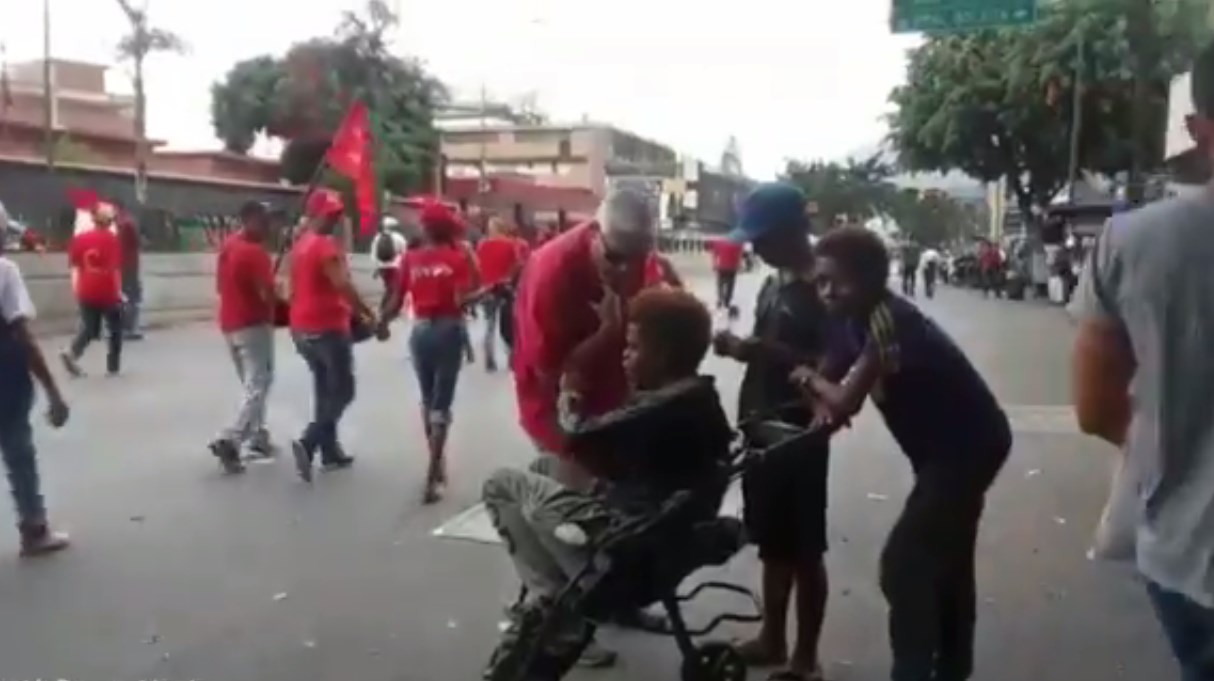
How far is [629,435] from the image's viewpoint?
3.99 metres

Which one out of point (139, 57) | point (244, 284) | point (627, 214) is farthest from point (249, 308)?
point (139, 57)

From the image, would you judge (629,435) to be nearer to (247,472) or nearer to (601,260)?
(601,260)

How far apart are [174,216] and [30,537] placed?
72.5 ft

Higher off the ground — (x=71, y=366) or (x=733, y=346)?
(x=733, y=346)

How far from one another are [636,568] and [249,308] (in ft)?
17.6

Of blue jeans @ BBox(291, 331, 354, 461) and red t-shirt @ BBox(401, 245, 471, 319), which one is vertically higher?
red t-shirt @ BBox(401, 245, 471, 319)

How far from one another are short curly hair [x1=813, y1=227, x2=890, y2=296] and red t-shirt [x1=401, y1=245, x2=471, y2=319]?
4.46 metres

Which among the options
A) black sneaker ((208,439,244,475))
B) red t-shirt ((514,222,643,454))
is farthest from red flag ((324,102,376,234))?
red t-shirt ((514,222,643,454))

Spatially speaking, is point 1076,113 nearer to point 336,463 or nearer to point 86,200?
point 86,200

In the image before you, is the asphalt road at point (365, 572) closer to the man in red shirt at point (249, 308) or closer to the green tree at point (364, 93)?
the man in red shirt at point (249, 308)

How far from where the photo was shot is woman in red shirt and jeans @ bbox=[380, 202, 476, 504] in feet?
26.1

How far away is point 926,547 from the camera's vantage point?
12.8ft

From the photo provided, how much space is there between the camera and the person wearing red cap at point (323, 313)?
8438 mm

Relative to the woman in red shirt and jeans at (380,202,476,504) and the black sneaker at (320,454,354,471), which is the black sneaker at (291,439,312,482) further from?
the woman in red shirt and jeans at (380,202,476,504)
